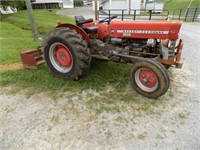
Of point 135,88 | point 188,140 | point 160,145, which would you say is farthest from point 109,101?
point 188,140

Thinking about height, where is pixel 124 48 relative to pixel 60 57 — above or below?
above

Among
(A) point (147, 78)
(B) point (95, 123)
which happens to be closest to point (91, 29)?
(A) point (147, 78)

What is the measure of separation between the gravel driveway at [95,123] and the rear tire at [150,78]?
0.19m

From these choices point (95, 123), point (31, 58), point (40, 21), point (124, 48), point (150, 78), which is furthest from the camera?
point (40, 21)

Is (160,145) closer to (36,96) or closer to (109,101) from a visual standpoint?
(109,101)

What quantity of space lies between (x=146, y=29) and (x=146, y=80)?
87cm

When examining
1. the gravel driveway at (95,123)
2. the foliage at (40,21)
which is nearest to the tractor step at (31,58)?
the gravel driveway at (95,123)

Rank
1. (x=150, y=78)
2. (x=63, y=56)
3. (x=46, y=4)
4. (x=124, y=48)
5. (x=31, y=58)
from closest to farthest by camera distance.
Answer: (x=150, y=78) < (x=124, y=48) < (x=63, y=56) < (x=31, y=58) < (x=46, y=4)

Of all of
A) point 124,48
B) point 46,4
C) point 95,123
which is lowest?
point 95,123

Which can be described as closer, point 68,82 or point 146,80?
point 146,80

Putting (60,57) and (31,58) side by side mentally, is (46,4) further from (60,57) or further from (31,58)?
(60,57)

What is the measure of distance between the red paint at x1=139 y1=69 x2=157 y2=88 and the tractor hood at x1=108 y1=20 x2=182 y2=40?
614 mm

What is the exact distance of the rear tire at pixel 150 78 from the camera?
270 cm

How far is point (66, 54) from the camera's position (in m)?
3.50
